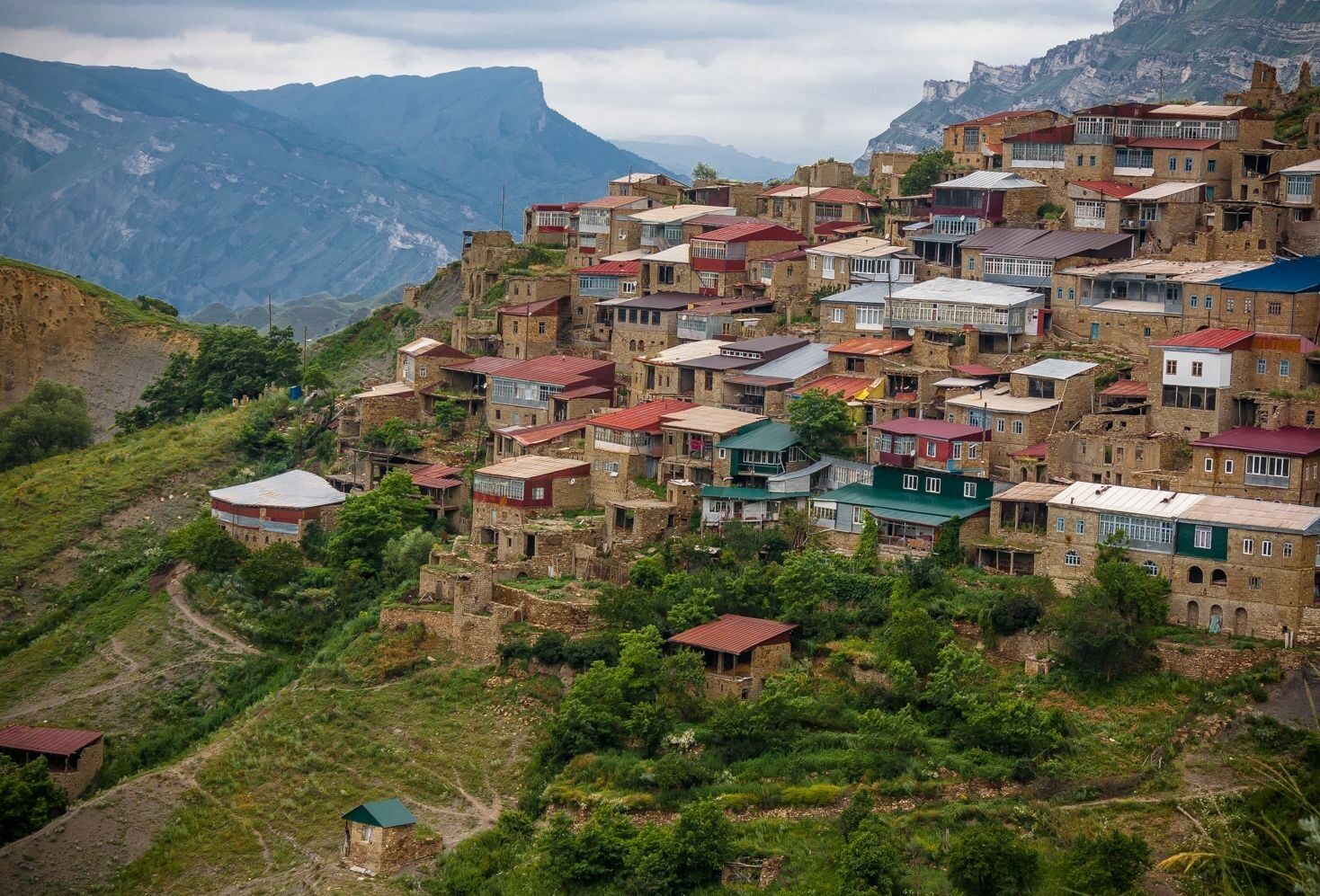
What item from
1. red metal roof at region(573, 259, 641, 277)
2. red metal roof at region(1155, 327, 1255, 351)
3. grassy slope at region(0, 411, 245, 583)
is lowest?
grassy slope at region(0, 411, 245, 583)

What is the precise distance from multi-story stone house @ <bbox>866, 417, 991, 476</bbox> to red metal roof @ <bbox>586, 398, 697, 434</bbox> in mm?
4851

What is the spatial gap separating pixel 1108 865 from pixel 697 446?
53.1 ft

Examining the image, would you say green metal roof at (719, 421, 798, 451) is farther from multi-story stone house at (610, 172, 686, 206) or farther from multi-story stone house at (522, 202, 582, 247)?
multi-story stone house at (610, 172, 686, 206)

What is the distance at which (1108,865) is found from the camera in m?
27.2

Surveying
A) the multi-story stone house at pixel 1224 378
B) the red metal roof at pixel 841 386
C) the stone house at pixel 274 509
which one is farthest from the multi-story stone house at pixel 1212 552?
the stone house at pixel 274 509

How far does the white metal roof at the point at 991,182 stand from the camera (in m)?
48.6

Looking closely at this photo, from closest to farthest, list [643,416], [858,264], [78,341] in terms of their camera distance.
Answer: [643,416], [858,264], [78,341]

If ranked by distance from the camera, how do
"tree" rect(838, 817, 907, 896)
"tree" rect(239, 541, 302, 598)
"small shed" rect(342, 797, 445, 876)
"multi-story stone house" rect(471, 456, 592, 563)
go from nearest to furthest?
1. "tree" rect(838, 817, 907, 896)
2. "small shed" rect(342, 797, 445, 876)
3. "multi-story stone house" rect(471, 456, 592, 563)
4. "tree" rect(239, 541, 302, 598)

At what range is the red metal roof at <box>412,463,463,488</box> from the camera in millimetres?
44969

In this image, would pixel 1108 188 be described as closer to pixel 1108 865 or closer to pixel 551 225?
pixel 551 225

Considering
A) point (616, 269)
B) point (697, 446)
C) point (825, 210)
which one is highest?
point (825, 210)

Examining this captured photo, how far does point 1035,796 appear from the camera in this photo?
3062cm

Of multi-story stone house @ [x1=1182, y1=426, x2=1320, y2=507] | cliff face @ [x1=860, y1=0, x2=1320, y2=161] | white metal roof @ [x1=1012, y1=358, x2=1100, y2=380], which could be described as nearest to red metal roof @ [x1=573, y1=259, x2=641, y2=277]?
white metal roof @ [x1=1012, y1=358, x2=1100, y2=380]

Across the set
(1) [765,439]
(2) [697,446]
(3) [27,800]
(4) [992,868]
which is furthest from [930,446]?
(3) [27,800]
